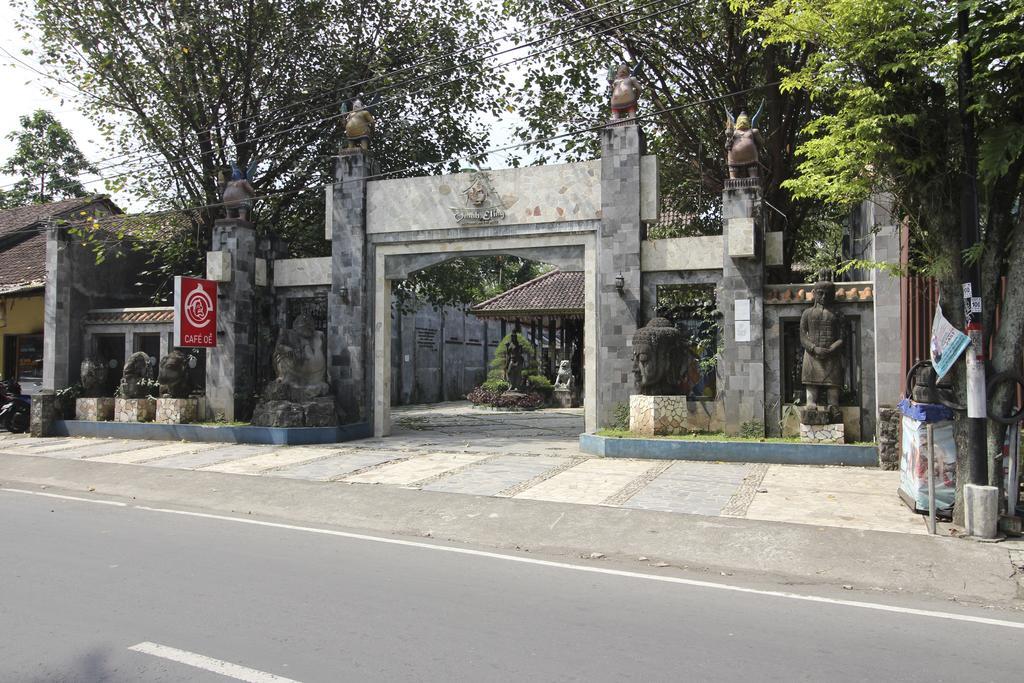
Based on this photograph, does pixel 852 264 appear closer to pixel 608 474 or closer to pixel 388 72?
pixel 608 474

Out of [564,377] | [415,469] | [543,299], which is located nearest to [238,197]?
[415,469]

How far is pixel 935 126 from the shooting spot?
7.38 meters

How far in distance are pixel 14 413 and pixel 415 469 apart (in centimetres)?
1203

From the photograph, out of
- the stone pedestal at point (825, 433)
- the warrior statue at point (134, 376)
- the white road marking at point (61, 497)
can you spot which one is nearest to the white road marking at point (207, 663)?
the white road marking at point (61, 497)

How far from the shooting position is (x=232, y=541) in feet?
23.6

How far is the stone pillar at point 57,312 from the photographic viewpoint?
56.7 feet

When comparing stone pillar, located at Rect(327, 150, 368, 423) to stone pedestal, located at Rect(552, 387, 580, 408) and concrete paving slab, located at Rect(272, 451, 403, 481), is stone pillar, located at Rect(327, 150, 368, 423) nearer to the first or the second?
concrete paving slab, located at Rect(272, 451, 403, 481)

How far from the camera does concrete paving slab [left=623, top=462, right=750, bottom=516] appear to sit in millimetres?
8516

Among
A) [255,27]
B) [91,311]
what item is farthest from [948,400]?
[91,311]

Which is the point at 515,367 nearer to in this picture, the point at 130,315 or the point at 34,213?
the point at 130,315

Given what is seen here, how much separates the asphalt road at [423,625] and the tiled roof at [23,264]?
15.8 metres

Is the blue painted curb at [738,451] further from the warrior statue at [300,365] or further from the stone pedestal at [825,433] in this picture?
the warrior statue at [300,365]

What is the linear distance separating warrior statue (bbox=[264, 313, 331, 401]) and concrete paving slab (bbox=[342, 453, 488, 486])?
3.69 meters

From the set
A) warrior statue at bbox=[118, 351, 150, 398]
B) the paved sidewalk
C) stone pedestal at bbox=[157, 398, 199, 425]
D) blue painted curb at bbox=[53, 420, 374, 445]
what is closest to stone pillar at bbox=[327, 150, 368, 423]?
blue painted curb at bbox=[53, 420, 374, 445]
